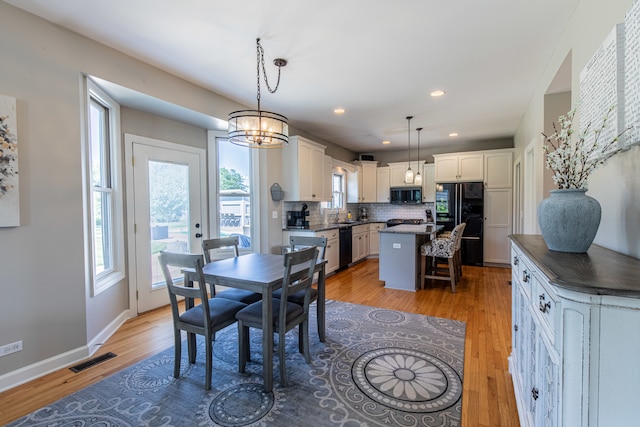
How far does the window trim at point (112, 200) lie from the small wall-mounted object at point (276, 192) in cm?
202

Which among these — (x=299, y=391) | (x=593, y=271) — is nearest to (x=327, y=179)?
(x=299, y=391)

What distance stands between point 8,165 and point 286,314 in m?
2.26

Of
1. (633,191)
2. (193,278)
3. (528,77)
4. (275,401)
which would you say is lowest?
(275,401)

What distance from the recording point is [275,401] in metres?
1.96

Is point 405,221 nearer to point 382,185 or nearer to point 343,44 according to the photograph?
point 382,185

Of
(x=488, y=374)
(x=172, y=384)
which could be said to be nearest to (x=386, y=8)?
(x=488, y=374)

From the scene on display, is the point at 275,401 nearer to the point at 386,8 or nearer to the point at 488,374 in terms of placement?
the point at 488,374

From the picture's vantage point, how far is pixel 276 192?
4.68 m

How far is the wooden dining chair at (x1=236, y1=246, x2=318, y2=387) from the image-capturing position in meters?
2.14

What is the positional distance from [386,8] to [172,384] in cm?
314

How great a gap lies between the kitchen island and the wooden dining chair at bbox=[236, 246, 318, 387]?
2.37 meters

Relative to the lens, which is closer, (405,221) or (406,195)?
(406,195)

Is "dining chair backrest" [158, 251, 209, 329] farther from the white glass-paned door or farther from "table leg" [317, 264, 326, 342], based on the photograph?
the white glass-paned door

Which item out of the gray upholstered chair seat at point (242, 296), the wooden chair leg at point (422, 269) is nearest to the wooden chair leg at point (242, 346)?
the gray upholstered chair seat at point (242, 296)
